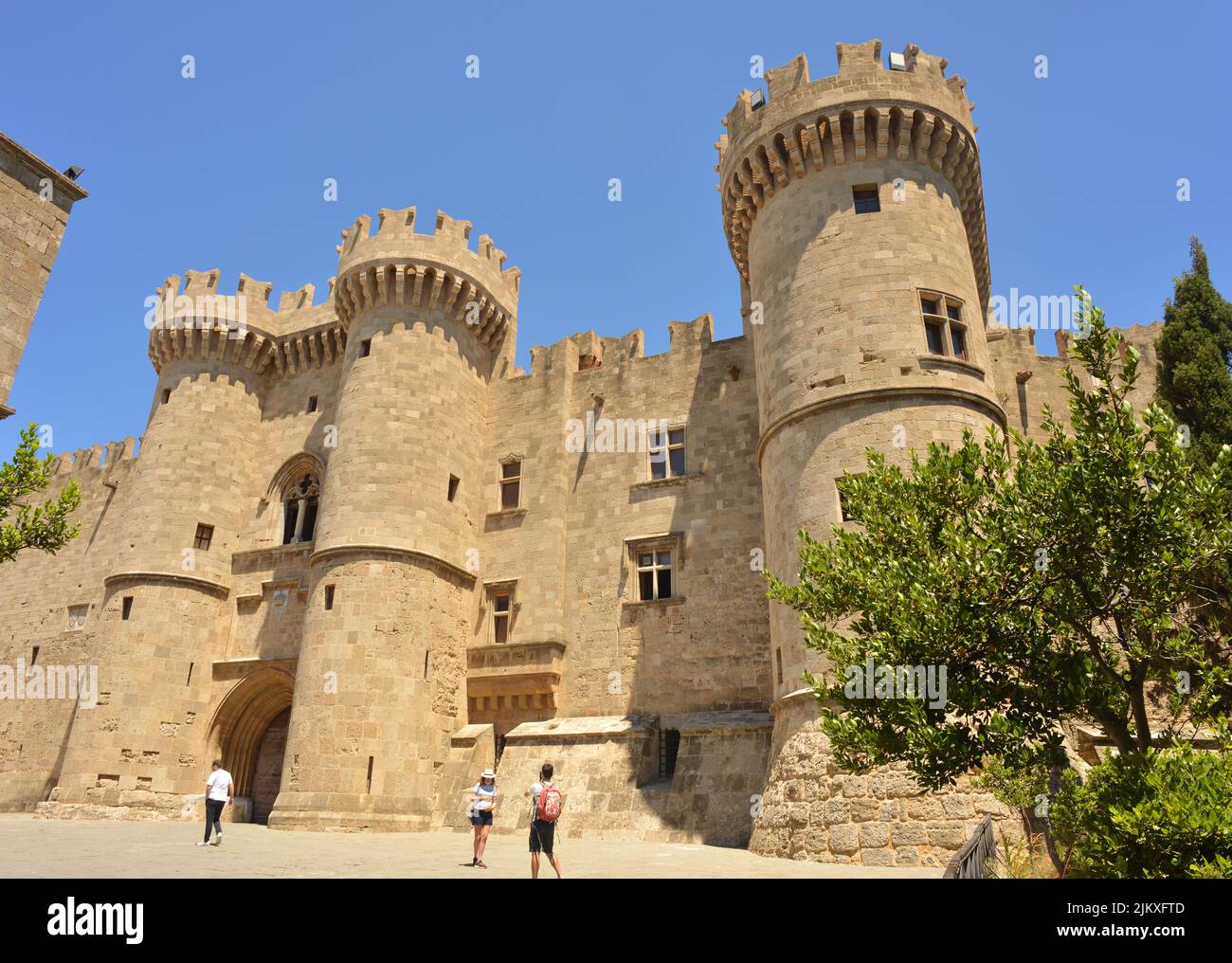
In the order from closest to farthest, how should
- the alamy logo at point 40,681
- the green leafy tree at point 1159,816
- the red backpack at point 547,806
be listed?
A: the green leafy tree at point 1159,816
the red backpack at point 547,806
the alamy logo at point 40,681

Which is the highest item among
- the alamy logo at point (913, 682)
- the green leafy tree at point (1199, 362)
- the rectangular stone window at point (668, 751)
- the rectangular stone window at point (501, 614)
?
the green leafy tree at point (1199, 362)

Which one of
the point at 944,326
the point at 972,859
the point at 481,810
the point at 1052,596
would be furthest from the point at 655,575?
the point at 972,859

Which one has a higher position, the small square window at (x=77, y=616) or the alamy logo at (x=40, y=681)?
the small square window at (x=77, y=616)

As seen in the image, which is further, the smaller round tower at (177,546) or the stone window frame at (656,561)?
the smaller round tower at (177,546)

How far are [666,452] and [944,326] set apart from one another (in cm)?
749

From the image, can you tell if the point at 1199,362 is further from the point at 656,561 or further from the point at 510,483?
the point at 510,483

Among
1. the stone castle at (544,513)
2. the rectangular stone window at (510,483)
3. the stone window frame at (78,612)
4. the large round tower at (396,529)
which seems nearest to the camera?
the stone castle at (544,513)

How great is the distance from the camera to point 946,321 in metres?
15.9

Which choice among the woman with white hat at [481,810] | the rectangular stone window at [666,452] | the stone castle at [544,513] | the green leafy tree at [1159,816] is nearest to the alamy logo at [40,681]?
the stone castle at [544,513]

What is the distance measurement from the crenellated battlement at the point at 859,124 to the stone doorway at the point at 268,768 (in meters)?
18.1

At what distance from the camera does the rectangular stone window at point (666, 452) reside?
2086 cm

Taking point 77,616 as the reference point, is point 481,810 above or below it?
below

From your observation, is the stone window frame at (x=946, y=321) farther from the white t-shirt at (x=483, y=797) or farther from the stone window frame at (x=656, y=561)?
the white t-shirt at (x=483, y=797)
